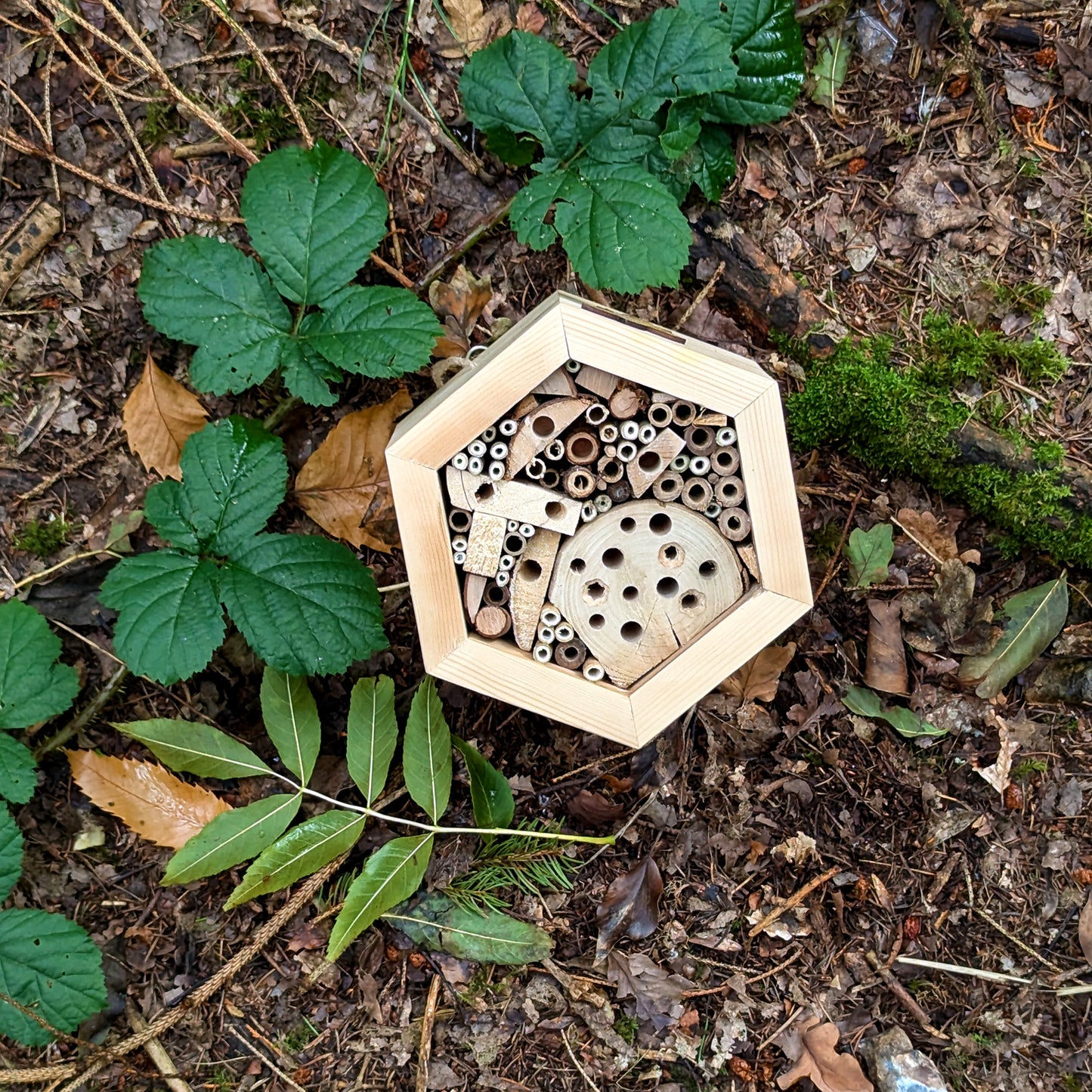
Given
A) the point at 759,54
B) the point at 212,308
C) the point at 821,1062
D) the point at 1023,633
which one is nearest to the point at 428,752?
the point at 212,308

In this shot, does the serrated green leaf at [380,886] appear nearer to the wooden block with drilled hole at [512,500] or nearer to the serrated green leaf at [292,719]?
the serrated green leaf at [292,719]

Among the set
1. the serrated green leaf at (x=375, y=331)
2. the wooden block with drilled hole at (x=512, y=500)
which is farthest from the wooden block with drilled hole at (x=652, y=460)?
the serrated green leaf at (x=375, y=331)

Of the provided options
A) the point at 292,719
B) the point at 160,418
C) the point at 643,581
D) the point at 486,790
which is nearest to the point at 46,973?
the point at 292,719

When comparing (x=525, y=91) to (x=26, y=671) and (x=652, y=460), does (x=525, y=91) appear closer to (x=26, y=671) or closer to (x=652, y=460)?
(x=652, y=460)

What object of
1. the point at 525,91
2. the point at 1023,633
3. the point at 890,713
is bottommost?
the point at 890,713

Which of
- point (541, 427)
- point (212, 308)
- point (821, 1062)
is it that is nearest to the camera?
point (541, 427)

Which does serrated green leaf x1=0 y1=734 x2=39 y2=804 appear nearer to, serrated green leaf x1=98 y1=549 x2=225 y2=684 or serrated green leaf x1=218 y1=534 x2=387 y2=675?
serrated green leaf x1=98 y1=549 x2=225 y2=684

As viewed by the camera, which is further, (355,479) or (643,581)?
(355,479)

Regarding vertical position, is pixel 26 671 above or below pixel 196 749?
above

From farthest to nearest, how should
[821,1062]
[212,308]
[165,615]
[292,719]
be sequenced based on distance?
[821,1062], [292,719], [212,308], [165,615]
